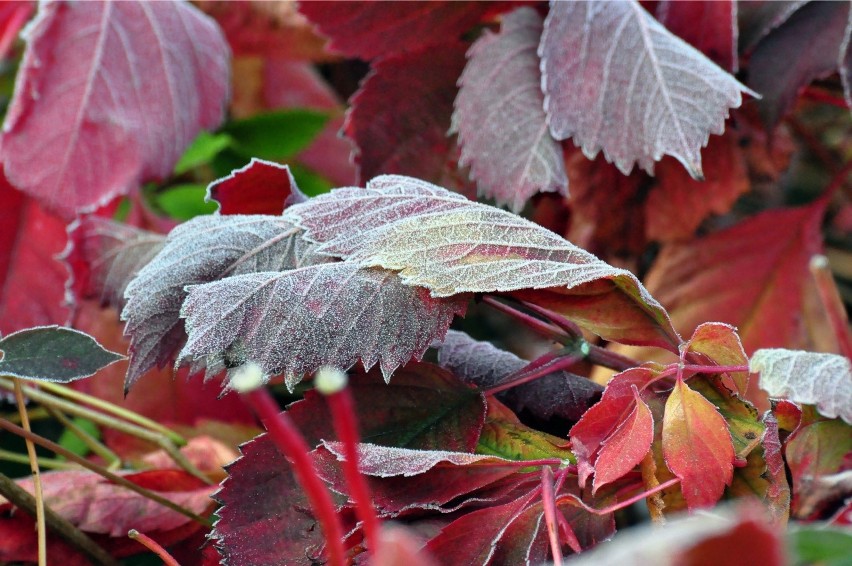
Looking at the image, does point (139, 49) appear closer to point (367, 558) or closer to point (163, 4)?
point (163, 4)

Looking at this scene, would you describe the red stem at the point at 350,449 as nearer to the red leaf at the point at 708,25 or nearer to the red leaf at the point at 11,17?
the red leaf at the point at 708,25

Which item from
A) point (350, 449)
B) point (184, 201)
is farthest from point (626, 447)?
point (184, 201)

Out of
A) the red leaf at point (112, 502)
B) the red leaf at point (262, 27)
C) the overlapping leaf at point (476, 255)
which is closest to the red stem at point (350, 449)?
the overlapping leaf at point (476, 255)

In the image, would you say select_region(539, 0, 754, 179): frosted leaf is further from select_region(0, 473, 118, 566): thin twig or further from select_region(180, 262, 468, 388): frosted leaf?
select_region(0, 473, 118, 566): thin twig

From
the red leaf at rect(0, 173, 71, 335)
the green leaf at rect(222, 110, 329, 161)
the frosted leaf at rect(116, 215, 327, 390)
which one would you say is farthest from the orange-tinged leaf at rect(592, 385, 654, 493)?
the green leaf at rect(222, 110, 329, 161)

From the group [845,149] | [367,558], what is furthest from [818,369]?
[845,149]

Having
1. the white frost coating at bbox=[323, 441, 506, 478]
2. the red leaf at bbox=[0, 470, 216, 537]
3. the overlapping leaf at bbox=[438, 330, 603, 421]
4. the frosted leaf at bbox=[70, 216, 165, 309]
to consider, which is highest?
the white frost coating at bbox=[323, 441, 506, 478]
